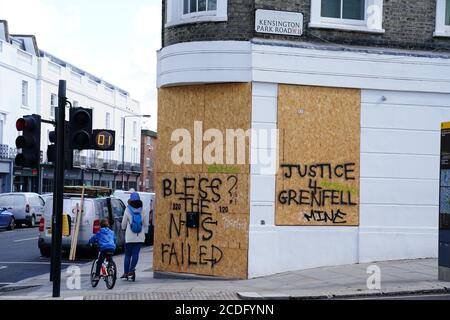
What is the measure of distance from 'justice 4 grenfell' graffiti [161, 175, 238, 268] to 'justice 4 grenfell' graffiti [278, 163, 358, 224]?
1175 mm

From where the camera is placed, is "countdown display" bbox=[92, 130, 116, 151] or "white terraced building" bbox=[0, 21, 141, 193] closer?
"countdown display" bbox=[92, 130, 116, 151]

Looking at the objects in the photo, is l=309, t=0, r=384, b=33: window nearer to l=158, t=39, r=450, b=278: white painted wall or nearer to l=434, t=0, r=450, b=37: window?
l=158, t=39, r=450, b=278: white painted wall

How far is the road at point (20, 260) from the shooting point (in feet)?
51.6

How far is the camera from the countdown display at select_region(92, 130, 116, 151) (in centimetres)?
1126

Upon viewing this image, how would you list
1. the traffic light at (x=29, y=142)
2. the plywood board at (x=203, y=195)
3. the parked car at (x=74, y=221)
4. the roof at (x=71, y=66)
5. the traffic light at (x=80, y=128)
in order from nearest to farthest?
the traffic light at (x=29, y=142) < the traffic light at (x=80, y=128) < the plywood board at (x=203, y=195) < the parked car at (x=74, y=221) < the roof at (x=71, y=66)

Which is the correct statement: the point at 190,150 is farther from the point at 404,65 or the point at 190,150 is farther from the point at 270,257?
the point at 404,65

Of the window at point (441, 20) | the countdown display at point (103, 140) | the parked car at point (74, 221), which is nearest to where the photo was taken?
the countdown display at point (103, 140)

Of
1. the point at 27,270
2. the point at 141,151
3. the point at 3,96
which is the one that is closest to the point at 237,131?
the point at 27,270

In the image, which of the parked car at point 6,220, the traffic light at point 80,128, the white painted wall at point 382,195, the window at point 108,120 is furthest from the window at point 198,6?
the window at point 108,120

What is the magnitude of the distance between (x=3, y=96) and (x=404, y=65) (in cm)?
3624

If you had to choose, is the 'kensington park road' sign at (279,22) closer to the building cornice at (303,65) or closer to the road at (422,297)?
the building cornice at (303,65)

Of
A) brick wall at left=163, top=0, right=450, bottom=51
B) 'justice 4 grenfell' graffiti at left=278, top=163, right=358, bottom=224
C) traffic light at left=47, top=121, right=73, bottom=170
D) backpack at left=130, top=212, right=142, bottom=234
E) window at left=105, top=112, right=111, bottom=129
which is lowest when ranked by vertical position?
backpack at left=130, top=212, right=142, bottom=234

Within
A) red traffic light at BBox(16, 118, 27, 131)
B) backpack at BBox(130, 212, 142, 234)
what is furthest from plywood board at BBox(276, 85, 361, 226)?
red traffic light at BBox(16, 118, 27, 131)

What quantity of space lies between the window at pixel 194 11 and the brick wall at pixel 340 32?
11cm
